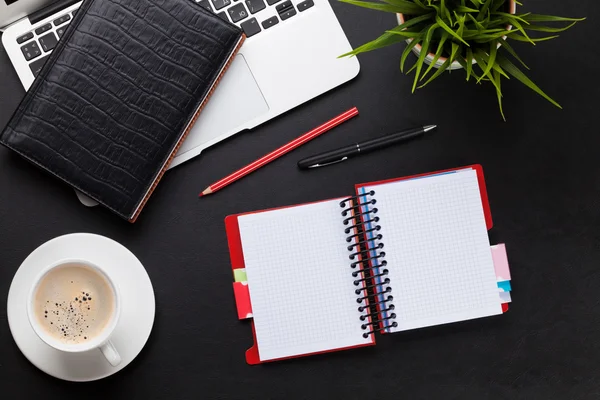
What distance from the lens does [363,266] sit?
104 centimetres

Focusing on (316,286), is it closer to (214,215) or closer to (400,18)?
(214,215)

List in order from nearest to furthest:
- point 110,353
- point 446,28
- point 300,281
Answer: point 446,28 → point 110,353 → point 300,281

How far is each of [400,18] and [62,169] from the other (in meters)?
0.54

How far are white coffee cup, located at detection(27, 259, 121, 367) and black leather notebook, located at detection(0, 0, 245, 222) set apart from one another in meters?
0.10

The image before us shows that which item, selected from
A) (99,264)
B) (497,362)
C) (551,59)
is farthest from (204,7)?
(497,362)

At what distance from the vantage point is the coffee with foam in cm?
95

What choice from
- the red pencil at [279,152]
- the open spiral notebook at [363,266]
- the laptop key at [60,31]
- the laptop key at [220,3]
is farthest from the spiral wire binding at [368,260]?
the laptop key at [60,31]

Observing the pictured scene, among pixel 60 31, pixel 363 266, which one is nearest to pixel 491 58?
pixel 363 266

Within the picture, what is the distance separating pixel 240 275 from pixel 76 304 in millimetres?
245

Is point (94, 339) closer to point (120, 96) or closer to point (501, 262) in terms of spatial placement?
point (120, 96)

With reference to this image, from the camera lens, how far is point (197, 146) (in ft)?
3.40

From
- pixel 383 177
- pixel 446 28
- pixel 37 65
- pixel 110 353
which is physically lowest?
pixel 110 353

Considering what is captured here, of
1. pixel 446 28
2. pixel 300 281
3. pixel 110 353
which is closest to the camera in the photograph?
A: pixel 446 28

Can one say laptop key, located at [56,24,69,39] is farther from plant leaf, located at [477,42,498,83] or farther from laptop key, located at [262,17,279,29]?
plant leaf, located at [477,42,498,83]
